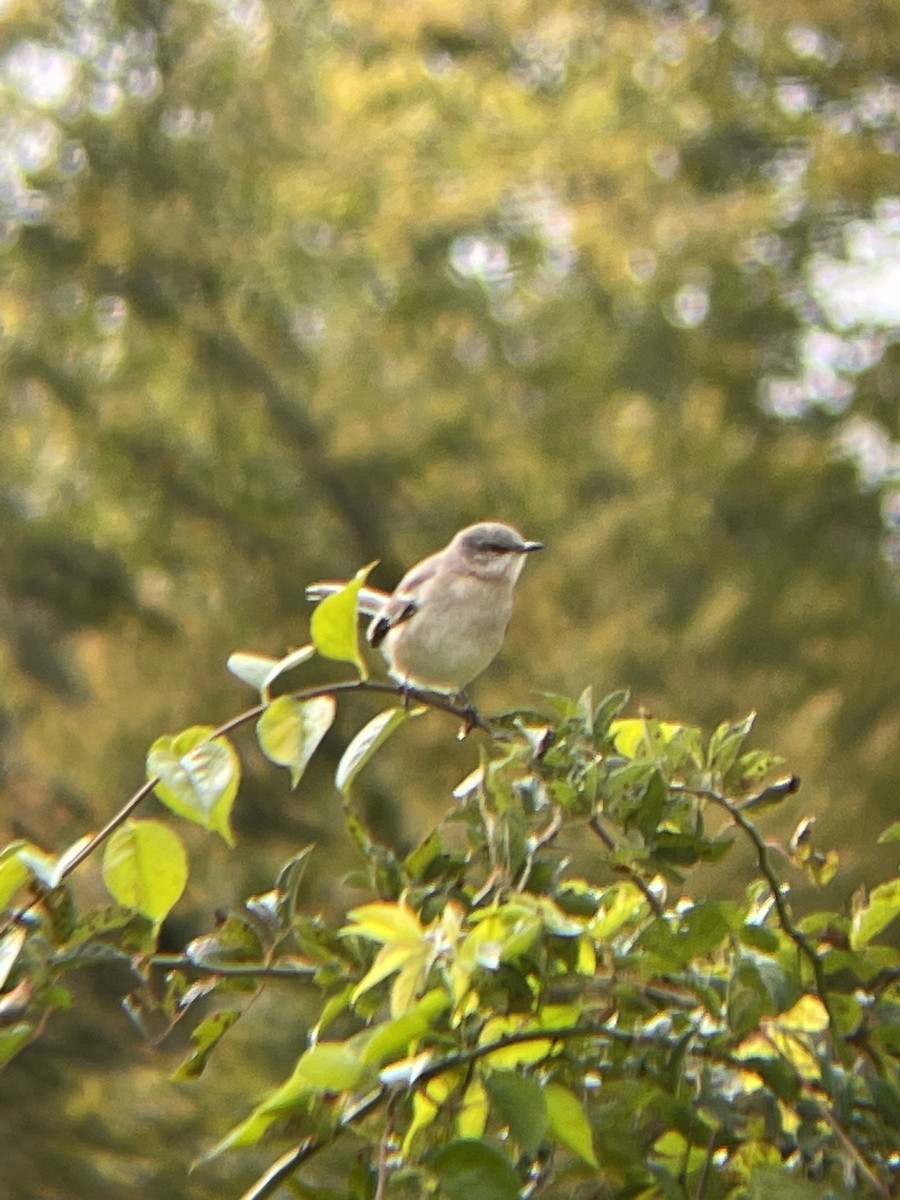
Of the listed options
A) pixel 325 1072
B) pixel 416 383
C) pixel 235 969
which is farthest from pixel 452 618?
pixel 416 383

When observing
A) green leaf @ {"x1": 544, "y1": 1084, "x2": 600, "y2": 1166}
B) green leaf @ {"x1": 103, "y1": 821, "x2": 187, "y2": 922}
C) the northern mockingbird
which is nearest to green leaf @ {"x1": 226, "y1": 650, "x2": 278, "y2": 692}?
green leaf @ {"x1": 103, "y1": 821, "x2": 187, "y2": 922}

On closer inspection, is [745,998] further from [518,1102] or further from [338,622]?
[338,622]

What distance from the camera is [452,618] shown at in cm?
342

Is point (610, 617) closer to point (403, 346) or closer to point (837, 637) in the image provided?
point (837, 637)

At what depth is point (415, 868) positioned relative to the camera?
1236 mm

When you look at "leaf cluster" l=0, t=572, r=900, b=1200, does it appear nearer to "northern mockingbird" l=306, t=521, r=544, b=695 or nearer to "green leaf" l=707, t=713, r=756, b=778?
"green leaf" l=707, t=713, r=756, b=778

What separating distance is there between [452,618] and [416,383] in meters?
4.71

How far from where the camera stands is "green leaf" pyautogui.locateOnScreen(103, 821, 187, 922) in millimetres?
1101

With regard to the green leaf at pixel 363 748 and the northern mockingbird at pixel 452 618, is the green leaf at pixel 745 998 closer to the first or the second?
the green leaf at pixel 363 748

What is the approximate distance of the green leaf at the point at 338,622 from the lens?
1.14 meters

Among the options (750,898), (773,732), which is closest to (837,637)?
(773,732)

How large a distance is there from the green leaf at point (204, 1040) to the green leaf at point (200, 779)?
173mm

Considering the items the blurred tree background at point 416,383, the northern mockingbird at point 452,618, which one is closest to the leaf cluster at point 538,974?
the northern mockingbird at point 452,618

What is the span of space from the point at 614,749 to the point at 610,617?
5624 mm
